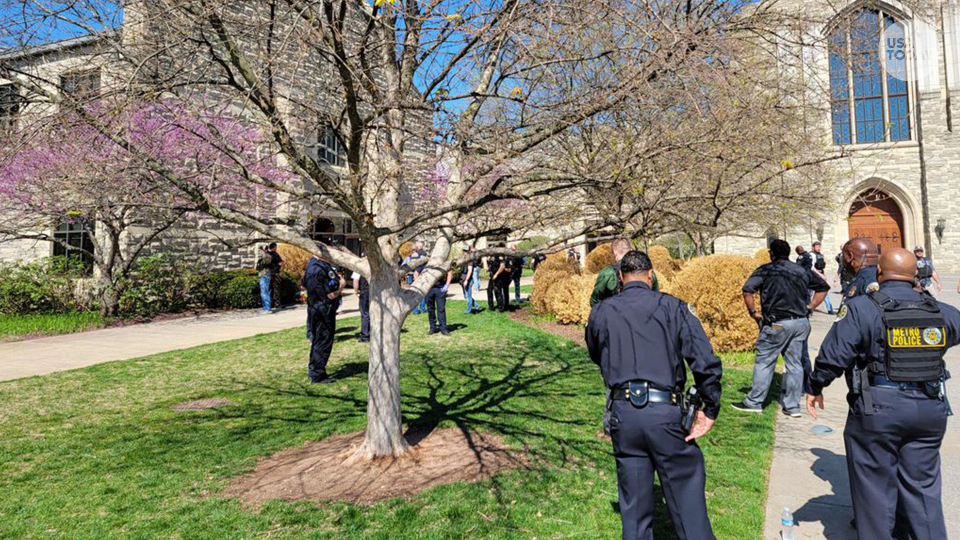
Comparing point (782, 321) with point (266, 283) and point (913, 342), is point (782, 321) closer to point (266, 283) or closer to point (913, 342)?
point (913, 342)

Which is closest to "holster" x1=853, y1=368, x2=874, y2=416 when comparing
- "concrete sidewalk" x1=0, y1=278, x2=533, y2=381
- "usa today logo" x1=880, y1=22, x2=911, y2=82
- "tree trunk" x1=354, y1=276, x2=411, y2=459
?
"tree trunk" x1=354, y1=276, x2=411, y2=459

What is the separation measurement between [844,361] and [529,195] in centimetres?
215

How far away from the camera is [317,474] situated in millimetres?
4168

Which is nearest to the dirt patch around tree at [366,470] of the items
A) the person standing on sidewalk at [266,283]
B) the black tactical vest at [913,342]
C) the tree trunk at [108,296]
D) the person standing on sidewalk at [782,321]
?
the black tactical vest at [913,342]

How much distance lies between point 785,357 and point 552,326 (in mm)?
6544

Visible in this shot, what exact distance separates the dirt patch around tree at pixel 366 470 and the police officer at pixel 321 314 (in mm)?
2214

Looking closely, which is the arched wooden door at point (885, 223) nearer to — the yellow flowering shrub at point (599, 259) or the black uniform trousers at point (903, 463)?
the yellow flowering shrub at point (599, 259)

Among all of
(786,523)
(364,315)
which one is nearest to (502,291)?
Result: (364,315)

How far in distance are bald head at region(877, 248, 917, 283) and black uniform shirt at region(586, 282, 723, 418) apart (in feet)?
3.98

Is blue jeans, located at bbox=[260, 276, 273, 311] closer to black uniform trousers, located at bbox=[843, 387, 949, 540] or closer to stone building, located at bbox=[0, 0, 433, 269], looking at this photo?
stone building, located at bbox=[0, 0, 433, 269]

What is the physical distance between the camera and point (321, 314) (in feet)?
23.0

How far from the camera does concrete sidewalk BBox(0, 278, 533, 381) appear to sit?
8.28 metres

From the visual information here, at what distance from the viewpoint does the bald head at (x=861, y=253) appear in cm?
563

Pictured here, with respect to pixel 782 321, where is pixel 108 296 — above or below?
above
